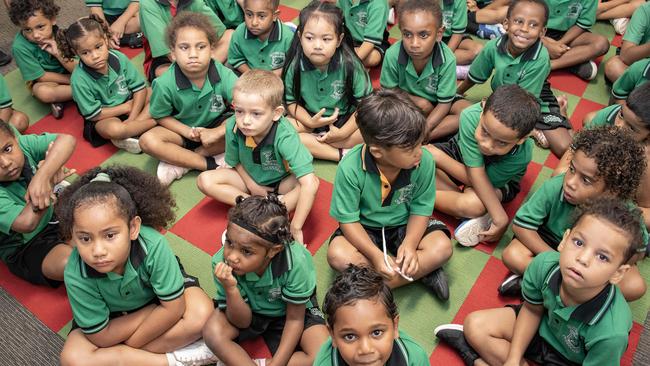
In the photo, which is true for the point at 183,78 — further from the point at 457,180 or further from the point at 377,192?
the point at 457,180

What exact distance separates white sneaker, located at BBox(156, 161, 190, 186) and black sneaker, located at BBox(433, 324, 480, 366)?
1325 millimetres

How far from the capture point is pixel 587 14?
2.92m

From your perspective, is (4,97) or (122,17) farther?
(122,17)

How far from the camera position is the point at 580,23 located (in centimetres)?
295

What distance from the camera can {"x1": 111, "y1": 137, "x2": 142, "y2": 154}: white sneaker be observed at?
2605 mm

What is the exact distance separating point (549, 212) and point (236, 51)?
1.70 metres

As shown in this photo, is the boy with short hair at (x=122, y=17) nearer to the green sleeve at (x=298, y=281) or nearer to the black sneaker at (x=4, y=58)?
the black sneaker at (x=4, y=58)

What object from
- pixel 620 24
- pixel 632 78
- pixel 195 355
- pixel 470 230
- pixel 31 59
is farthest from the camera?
pixel 620 24

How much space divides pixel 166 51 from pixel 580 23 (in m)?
2.19

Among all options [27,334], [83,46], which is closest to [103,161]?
[83,46]

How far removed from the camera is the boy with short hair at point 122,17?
3.26m

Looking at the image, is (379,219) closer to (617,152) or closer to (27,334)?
(617,152)

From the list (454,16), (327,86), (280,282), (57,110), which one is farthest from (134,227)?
(454,16)

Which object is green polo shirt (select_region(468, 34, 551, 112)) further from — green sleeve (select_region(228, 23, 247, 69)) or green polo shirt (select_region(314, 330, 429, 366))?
green polo shirt (select_region(314, 330, 429, 366))
